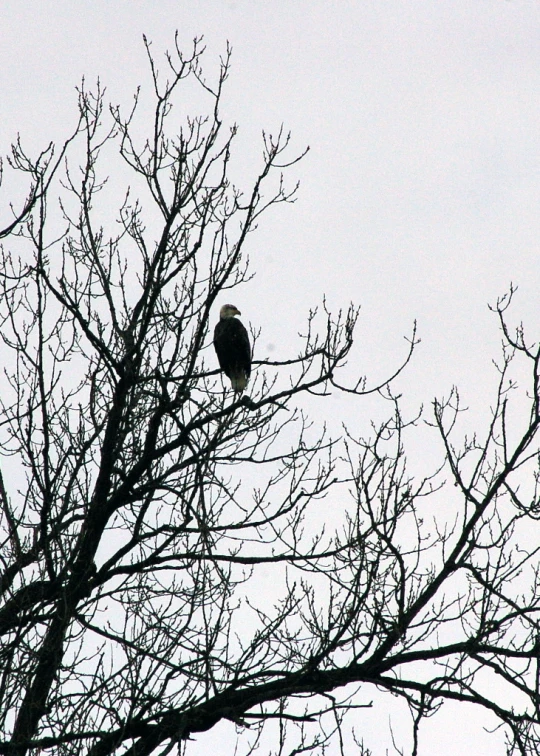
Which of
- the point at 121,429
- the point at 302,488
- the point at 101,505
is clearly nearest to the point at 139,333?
the point at 121,429

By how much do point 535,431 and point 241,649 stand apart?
181 cm

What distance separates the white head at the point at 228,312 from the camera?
32.9ft

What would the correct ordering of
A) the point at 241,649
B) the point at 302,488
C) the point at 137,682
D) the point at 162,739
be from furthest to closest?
the point at 302,488 < the point at 241,649 < the point at 162,739 < the point at 137,682

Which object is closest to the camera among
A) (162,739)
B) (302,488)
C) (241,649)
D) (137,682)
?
(137,682)

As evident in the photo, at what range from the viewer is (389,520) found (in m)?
4.78

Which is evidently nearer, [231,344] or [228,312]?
[231,344]

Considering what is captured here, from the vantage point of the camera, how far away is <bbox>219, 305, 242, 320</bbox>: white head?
1003cm

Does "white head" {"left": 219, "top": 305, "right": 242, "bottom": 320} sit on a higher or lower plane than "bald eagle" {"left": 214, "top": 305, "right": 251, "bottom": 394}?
higher

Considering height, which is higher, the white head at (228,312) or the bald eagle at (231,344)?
the white head at (228,312)

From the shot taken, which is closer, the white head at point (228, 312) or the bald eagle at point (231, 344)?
the bald eagle at point (231, 344)

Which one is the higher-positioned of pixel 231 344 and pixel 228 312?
pixel 228 312

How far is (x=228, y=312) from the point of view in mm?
10148

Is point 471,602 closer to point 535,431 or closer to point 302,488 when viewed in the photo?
point 535,431

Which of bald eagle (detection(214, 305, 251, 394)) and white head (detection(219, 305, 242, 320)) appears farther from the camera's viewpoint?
white head (detection(219, 305, 242, 320))
